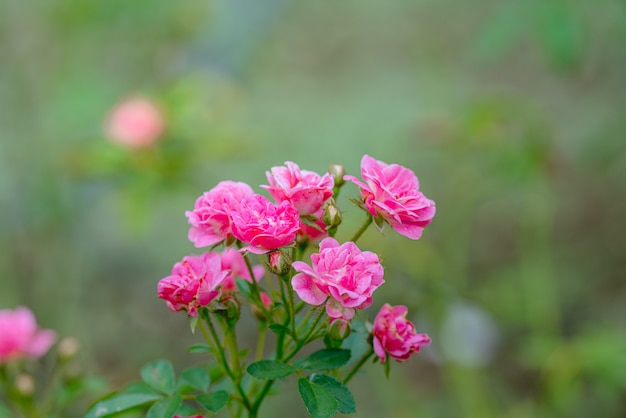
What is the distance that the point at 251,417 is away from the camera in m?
0.69

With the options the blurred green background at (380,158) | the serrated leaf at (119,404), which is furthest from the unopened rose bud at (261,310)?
the blurred green background at (380,158)

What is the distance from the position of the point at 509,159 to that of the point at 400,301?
0.40 metres

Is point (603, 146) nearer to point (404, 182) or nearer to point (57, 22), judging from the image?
point (404, 182)

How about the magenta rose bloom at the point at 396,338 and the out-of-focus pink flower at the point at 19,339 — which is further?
the out-of-focus pink flower at the point at 19,339

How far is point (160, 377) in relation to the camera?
28.3 inches

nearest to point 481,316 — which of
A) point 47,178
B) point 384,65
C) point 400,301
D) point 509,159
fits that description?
point 400,301

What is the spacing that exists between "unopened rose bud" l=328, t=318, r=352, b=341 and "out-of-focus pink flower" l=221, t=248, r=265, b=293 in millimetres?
94

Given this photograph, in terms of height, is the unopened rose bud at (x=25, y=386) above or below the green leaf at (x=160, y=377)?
below

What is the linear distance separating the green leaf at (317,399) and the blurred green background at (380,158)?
728 mm

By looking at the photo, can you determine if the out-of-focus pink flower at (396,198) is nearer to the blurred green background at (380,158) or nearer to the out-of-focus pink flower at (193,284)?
the out-of-focus pink flower at (193,284)

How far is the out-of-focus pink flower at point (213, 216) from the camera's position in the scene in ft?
2.14

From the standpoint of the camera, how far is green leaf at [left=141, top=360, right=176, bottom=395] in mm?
708

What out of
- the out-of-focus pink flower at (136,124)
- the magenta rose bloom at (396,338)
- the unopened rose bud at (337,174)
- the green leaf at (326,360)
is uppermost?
the unopened rose bud at (337,174)

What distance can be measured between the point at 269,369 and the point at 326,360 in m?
0.06
